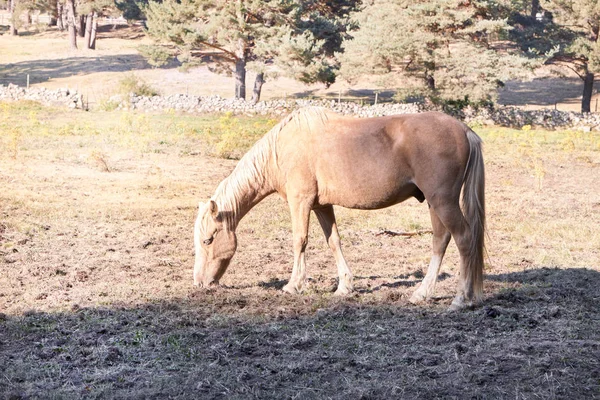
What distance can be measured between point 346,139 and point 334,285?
1.63 metres

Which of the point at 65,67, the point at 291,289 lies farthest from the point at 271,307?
the point at 65,67

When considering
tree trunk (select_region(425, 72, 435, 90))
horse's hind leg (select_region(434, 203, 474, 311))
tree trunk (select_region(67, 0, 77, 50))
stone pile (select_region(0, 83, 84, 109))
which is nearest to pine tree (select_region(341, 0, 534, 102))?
tree trunk (select_region(425, 72, 435, 90))

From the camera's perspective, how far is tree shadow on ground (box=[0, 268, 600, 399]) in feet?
15.6

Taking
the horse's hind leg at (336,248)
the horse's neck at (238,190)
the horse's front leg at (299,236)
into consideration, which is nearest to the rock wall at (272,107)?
the horse's neck at (238,190)

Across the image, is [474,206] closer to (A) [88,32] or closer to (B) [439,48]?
(B) [439,48]

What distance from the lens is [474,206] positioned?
22.0 ft

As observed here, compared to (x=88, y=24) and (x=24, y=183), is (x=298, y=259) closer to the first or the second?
(x=24, y=183)

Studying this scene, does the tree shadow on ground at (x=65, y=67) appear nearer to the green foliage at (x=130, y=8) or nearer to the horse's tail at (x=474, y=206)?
the green foliage at (x=130, y=8)

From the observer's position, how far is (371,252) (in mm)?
9531

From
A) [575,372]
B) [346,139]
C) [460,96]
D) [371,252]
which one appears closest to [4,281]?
[346,139]

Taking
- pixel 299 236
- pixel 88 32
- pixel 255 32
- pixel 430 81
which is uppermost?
pixel 255 32

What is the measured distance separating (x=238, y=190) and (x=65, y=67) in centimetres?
3840

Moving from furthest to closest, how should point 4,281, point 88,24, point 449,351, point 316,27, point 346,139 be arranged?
point 88,24 → point 316,27 → point 4,281 → point 346,139 → point 449,351

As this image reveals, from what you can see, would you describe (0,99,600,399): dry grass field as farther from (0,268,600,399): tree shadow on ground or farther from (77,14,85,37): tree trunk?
(77,14,85,37): tree trunk
